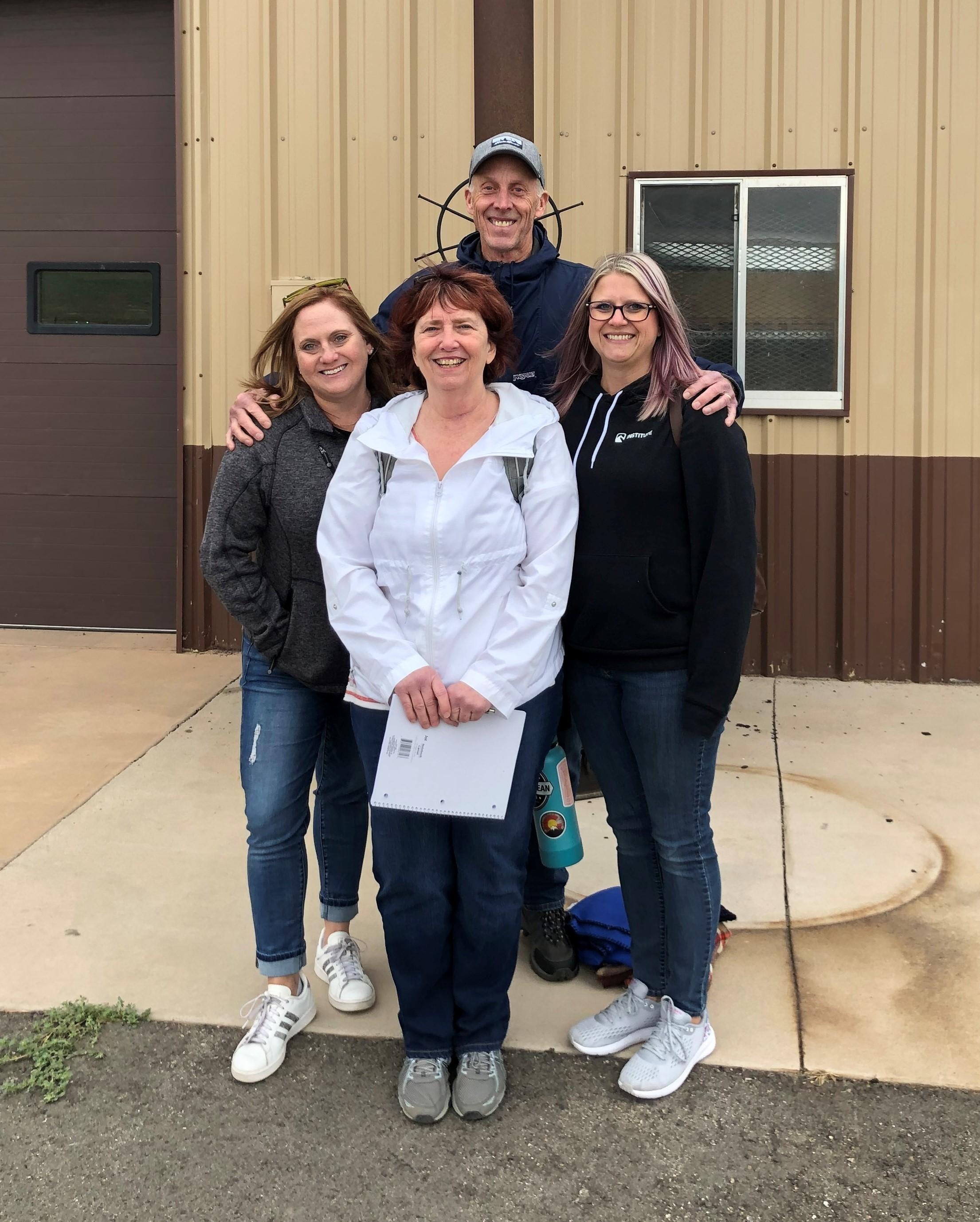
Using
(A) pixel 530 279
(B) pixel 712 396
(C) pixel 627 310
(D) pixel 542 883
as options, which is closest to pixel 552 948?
(D) pixel 542 883

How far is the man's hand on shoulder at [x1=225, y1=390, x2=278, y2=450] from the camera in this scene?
2857mm

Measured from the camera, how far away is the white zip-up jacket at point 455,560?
2496mm

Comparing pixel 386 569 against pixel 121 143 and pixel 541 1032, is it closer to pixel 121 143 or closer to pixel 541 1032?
pixel 541 1032

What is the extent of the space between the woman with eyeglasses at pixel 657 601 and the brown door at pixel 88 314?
4.95 meters

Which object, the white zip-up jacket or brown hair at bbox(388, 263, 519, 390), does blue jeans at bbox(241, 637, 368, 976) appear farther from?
brown hair at bbox(388, 263, 519, 390)

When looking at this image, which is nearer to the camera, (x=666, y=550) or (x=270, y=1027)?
(x=666, y=550)

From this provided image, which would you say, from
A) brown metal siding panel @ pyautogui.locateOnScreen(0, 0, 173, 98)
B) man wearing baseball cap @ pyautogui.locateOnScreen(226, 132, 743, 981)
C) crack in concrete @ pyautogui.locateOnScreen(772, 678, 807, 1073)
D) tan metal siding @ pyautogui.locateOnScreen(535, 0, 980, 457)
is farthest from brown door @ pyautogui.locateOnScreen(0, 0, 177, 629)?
man wearing baseball cap @ pyautogui.locateOnScreen(226, 132, 743, 981)

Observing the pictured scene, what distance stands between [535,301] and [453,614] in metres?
1.10

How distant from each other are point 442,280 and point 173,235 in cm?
501

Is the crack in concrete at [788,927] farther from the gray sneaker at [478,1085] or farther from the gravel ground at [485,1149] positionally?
the gray sneaker at [478,1085]

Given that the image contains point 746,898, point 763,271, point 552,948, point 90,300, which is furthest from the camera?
point 90,300

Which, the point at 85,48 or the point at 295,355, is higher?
the point at 85,48

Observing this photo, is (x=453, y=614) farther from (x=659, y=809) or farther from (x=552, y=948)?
(x=552, y=948)

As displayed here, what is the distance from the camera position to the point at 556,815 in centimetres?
304
